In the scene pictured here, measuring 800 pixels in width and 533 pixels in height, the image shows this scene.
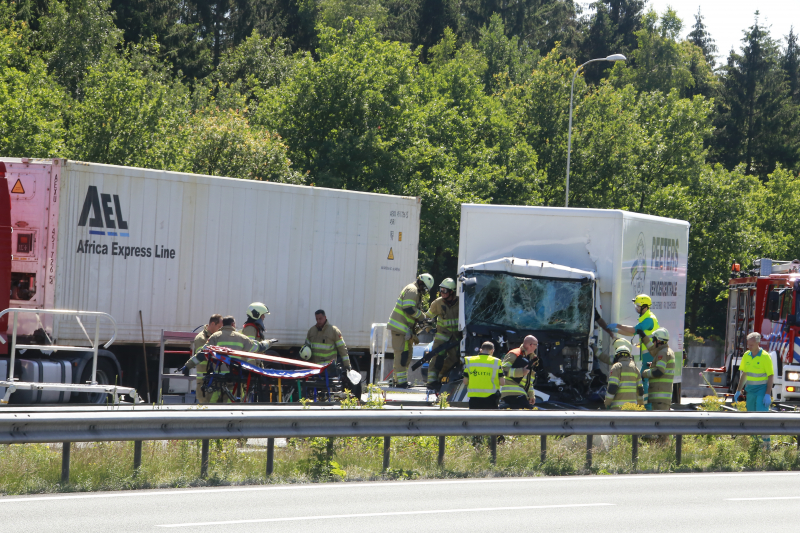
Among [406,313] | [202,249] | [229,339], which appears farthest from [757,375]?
[202,249]

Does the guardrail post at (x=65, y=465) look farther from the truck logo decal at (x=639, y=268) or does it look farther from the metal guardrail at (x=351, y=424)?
the truck logo decal at (x=639, y=268)

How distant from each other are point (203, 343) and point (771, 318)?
391 inches

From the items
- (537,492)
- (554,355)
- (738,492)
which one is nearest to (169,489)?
(537,492)

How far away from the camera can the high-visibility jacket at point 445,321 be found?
1562 centimetres

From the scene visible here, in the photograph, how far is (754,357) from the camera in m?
Result: 14.8

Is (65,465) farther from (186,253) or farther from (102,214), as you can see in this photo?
(186,253)

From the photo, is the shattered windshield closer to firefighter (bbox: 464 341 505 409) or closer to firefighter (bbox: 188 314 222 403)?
firefighter (bbox: 464 341 505 409)

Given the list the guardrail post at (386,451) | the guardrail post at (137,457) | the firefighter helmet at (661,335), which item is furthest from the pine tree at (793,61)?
the guardrail post at (137,457)

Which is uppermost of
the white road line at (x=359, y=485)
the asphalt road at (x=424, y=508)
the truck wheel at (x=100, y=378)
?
the truck wheel at (x=100, y=378)

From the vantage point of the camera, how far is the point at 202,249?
16.0 metres

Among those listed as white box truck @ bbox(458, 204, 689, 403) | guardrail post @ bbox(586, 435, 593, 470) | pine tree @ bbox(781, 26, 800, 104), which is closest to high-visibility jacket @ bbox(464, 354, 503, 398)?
guardrail post @ bbox(586, 435, 593, 470)

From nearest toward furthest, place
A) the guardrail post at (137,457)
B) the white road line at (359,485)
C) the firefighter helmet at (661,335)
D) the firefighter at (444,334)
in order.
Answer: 1. the white road line at (359,485)
2. the guardrail post at (137,457)
3. the firefighter helmet at (661,335)
4. the firefighter at (444,334)

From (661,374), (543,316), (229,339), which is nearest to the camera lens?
(229,339)

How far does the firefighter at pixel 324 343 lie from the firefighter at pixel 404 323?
79cm
